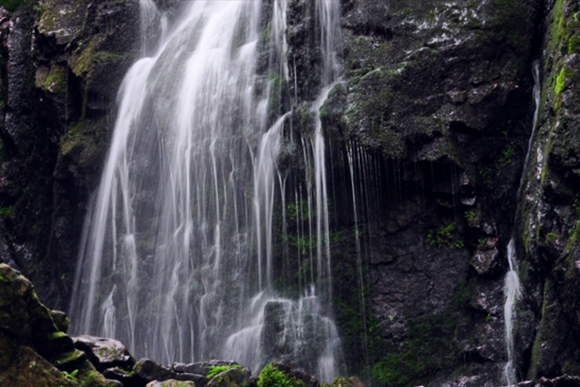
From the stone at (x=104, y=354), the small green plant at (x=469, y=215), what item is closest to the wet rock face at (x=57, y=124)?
the stone at (x=104, y=354)

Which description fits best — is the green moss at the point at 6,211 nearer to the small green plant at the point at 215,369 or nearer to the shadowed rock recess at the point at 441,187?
the shadowed rock recess at the point at 441,187

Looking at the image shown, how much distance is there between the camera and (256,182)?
13.9m

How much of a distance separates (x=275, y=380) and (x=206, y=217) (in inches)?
234

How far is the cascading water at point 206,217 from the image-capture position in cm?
1284

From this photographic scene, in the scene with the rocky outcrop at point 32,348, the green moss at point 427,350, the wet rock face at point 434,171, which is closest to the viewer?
the rocky outcrop at point 32,348

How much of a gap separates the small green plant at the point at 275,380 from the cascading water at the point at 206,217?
327 cm

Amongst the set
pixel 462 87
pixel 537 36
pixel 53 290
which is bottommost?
pixel 53 290

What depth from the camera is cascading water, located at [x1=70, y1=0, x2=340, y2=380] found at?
1284 cm

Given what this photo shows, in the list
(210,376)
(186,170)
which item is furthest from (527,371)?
(186,170)

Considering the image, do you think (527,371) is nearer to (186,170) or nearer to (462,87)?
(462,87)

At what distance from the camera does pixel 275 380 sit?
885 centimetres

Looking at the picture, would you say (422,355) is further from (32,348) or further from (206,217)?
(32,348)

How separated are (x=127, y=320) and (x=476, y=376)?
25.4ft

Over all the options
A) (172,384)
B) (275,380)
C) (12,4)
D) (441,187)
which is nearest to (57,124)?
(12,4)
